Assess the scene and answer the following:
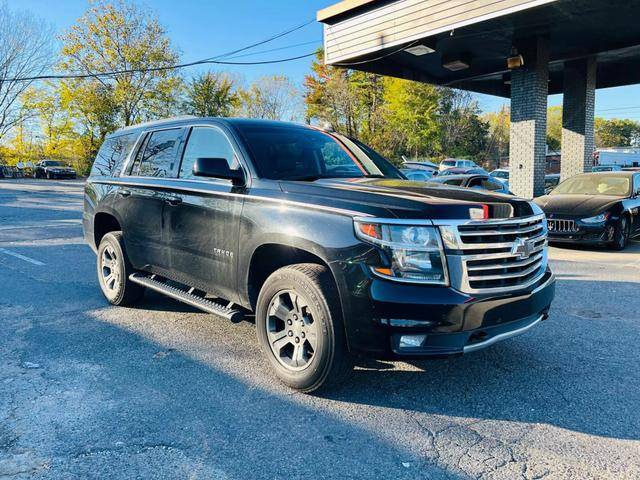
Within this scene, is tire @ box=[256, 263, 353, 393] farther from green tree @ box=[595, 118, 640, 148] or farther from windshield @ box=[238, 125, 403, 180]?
green tree @ box=[595, 118, 640, 148]

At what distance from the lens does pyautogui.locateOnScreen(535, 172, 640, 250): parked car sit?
9.23m

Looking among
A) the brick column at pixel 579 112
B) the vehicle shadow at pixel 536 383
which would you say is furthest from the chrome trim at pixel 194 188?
the brick column at pixel 579 112

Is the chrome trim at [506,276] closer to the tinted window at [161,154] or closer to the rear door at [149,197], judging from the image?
the rear door at [149,197]

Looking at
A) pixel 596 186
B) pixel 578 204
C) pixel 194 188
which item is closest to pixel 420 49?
pixel 596 186

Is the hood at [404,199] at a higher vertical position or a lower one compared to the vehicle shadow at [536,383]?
higher

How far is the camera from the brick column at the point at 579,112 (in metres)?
15.5

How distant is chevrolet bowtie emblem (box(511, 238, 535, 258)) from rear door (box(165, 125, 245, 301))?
1976mm

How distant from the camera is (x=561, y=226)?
9445 millimetres

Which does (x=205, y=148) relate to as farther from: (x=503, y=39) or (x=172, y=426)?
(x=503, y=39)

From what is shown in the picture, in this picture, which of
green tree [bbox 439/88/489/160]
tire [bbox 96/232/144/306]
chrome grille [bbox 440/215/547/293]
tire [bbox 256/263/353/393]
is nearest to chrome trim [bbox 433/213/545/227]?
chrome grille [bbox 440/215/547/293]

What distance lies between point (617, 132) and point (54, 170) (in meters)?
90.6

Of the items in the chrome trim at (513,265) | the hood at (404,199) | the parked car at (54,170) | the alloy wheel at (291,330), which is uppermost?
the parked car at (54,170)

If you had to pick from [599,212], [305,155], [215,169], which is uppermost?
[305,155]

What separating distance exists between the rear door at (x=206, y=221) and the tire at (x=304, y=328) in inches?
19.9
